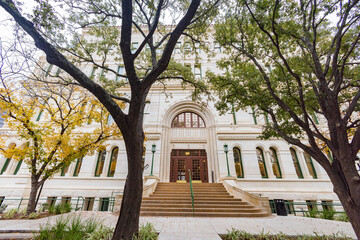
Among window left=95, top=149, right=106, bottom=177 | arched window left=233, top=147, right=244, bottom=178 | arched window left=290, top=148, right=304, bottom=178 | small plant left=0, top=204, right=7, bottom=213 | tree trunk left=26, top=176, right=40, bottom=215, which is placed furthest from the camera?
window left=95, top=149, right=106, bottom=177

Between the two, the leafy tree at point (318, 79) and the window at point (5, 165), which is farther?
the window at point (5, 165)

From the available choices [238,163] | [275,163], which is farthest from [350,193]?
[275,163]

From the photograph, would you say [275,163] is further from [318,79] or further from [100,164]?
[100,164]

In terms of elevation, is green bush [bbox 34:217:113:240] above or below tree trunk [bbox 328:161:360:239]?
below

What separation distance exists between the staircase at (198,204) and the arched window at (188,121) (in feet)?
22.7

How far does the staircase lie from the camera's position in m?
7.98

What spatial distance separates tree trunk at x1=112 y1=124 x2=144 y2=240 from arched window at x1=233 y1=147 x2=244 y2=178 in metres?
11.7

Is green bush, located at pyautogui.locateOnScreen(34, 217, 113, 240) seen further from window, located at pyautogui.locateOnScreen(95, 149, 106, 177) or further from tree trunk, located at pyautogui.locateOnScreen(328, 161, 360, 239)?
window, located at pyautogui.locateOnScreen(95, 149, 106, 177)

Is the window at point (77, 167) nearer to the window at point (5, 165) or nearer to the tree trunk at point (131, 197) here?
the window at point (5, 165)

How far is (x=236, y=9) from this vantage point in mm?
6836

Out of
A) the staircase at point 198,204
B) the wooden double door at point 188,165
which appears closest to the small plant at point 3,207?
the staircase at point 198,204

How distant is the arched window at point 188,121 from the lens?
16.5m

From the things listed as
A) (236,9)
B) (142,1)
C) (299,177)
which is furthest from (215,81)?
(299,177)

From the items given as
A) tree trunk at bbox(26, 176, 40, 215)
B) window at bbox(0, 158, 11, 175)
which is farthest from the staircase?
window at bbox(0, 158, 11, 175)
